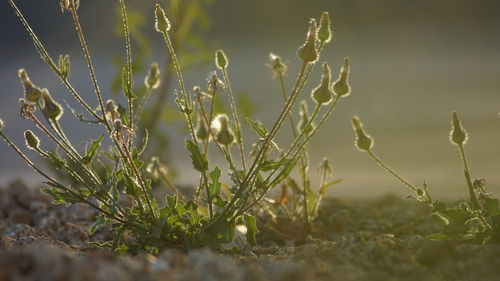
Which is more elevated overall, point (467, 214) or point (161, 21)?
point (161, 21)

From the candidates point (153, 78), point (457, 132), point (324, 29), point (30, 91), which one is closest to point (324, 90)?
point (324, 29)

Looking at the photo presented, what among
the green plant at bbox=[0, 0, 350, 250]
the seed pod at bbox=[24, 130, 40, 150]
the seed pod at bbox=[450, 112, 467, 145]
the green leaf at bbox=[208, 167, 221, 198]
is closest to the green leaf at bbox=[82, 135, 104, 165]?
the green plant at bbox=[0, 0, 350, 250]

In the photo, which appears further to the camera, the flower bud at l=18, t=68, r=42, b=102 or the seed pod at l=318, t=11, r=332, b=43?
the seed pod at l=318, t=11, r=332, b=43

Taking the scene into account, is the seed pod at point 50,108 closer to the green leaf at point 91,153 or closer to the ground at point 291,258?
the green leaf at point 91,153

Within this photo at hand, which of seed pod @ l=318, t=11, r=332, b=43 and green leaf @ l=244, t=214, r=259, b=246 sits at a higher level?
seed pod @ l=318, t=11, r=332, b=43

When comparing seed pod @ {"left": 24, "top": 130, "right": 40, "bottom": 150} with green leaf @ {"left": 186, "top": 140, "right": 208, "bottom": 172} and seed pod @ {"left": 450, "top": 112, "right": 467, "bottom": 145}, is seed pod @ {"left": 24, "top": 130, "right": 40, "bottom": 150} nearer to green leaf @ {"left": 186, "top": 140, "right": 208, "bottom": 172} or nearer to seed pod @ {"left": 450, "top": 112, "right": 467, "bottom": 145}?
green leaf @ {"left": 186, "top": 140, "right": 208, "bottom": 172}

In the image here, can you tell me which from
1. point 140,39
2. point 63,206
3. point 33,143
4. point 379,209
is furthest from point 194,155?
point 140,39

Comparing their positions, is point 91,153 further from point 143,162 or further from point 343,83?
point 343,83
